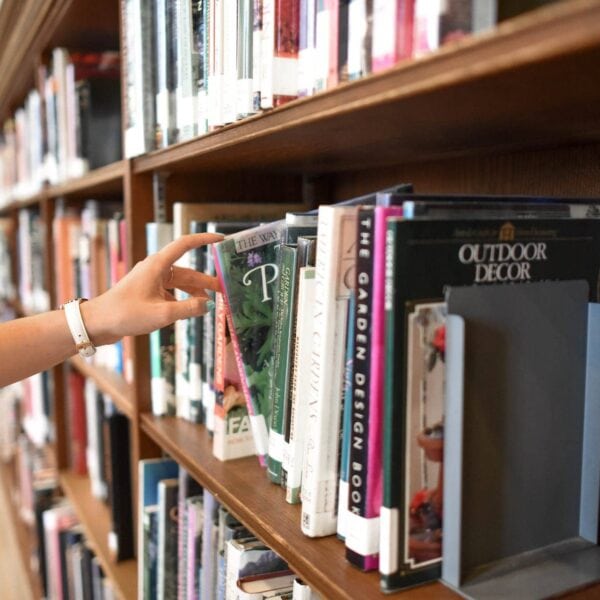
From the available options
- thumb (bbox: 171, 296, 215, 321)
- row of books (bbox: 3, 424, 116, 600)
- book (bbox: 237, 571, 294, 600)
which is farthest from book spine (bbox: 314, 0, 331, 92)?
row of books (bbox: 3, 424, 116, 600)

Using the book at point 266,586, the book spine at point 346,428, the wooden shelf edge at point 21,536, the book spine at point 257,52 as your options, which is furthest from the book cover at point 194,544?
the wooden shelf edge at point 21,536

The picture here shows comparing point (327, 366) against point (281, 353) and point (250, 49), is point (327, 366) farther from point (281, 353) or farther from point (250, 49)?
point (250, 49)

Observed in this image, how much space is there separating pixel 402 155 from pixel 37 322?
59cm

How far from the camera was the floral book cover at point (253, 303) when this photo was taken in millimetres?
813

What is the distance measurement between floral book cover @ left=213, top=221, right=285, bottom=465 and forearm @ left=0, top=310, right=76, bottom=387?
29 cm

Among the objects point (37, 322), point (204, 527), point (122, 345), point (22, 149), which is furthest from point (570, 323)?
point (22, 149)

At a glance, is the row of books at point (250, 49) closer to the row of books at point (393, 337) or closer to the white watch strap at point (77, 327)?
the row of books at point (393, 337)

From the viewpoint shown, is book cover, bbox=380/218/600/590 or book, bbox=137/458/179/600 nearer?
book cover, bbox=380/218/600/590

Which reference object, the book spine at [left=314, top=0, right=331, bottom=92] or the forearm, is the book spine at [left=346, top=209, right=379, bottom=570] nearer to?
the book spine at [left=314, top=0, right=331, bottom=92]

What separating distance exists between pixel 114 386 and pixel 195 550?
0.46 metres

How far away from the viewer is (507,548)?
1.90 feet

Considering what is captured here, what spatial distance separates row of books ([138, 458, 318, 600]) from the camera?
30.6 inches

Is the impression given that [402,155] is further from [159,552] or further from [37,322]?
[159,552]

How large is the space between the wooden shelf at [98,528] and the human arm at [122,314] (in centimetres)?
54
